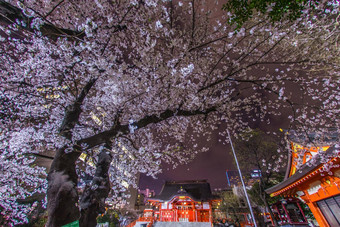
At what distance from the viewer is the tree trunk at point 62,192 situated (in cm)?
304

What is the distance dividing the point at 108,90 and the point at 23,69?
4.14 meters

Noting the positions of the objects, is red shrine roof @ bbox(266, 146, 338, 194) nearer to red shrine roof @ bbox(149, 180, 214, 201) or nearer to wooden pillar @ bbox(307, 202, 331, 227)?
wooden pillar @ bbox(307, 202, 331, 227)

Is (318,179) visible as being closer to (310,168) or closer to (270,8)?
(310,168)

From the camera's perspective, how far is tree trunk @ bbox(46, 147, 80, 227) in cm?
304

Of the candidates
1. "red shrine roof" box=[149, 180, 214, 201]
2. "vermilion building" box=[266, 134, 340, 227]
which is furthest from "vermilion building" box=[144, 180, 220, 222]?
"vermilion building" box=[266, 134, 340, 227]

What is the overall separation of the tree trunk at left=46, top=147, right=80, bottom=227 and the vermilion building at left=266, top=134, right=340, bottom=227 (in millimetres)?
8718

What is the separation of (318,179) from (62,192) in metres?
11.8

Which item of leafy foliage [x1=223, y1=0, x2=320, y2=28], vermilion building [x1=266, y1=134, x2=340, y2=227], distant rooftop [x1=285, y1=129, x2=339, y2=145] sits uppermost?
Result: leafy foliage [x1=223, y1=0, x2=320, y2=28]

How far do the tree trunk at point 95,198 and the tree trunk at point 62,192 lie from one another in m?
0.80

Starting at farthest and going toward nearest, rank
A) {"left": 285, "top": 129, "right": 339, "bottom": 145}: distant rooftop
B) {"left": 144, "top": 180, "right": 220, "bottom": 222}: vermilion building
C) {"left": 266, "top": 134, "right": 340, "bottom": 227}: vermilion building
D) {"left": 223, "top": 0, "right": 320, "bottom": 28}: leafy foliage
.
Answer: {"left": 144, "top": 180, "right": 220, "bottom": 222}: vermilion building < {"left": 285, "top": 129, "right": 339, "bottom": 145}: distant rooftop < {"left": 266, "top": 134, "right": 340, "bottom": 227}: vermilion building < {"left": 223, "top": 0, "right": 320, "bottom": 28}: leafy foliage

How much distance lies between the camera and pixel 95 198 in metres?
4.32

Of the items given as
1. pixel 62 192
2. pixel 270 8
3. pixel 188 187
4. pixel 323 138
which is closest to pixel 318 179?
pixel 323 138

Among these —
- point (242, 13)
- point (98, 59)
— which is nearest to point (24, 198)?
point (98, 59)

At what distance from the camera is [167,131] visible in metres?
9.38
